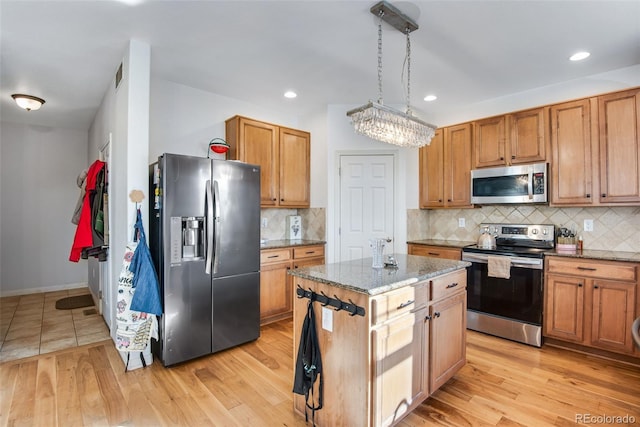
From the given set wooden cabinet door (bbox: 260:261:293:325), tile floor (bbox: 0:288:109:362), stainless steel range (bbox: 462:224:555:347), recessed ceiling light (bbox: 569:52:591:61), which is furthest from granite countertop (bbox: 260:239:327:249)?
recessed ceiling light (bbox: 569:52:591:61)

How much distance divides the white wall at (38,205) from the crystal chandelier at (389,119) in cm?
545

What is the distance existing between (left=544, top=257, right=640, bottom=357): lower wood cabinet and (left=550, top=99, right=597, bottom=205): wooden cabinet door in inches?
27.2

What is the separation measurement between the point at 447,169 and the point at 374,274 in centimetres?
263

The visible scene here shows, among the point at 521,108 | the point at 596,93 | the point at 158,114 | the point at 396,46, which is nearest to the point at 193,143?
the point at 158,114

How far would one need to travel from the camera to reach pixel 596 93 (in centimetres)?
314

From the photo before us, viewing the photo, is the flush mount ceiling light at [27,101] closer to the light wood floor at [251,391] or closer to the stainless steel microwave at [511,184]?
the light wood floor at [251,391]

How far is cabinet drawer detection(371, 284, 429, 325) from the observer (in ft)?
5.41

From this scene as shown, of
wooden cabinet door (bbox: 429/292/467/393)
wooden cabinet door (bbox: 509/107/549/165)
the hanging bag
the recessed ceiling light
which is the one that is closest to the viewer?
the hanging bag

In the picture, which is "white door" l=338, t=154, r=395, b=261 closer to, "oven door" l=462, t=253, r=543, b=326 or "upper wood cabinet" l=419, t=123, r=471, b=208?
"upper wood cabinet" l=419, t=123, r=471, b=208

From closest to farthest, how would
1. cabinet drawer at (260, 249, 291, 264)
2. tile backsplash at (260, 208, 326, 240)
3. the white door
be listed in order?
cabinet drawer at (260, 249, 291, 264)
the white door
tile backsplash at (260, 208, 326, 240)

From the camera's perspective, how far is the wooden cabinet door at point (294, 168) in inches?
163

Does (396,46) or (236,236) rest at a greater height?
(396,46)

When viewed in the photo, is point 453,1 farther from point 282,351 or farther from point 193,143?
point 282,351

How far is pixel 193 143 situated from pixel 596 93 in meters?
4.36
